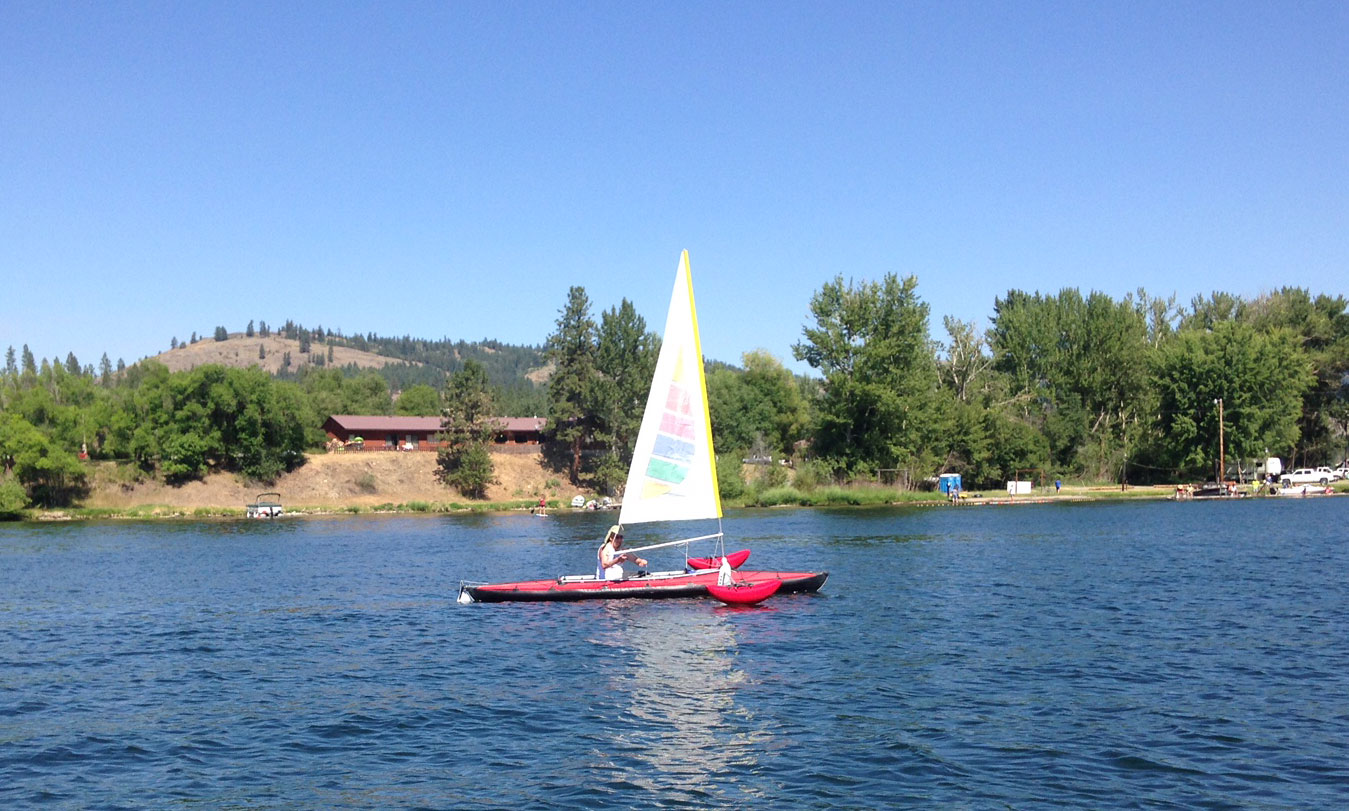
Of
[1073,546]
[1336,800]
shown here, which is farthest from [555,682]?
[1073,546]

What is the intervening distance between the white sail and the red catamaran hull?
2281 millimetres

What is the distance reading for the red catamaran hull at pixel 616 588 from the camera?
37.0 m

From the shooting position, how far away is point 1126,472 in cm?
11800

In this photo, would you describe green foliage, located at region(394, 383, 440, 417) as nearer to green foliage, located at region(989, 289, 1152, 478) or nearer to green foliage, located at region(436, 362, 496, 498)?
green foliage, located at region(436, 362, 496, 498)

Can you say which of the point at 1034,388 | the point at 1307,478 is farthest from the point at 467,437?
the point at 1307,478

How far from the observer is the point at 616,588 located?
37.1 metres

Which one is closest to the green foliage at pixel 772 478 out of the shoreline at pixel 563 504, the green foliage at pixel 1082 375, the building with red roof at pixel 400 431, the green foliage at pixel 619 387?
the shoreline at pixel 563 504

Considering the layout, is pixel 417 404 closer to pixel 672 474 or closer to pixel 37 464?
pixel 37 464

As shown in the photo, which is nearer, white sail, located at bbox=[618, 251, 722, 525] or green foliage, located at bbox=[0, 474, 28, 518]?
white sail, located at bbox=[618, 251, 722, 525]

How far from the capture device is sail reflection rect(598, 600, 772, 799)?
19000mm

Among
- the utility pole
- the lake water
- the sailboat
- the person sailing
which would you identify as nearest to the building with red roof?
the utility pole

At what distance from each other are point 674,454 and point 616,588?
536 centimetres

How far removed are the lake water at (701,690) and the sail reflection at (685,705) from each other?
0.37ft

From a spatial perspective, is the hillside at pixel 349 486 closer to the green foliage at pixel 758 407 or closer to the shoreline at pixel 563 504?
the shoreline at pixel 563 504
